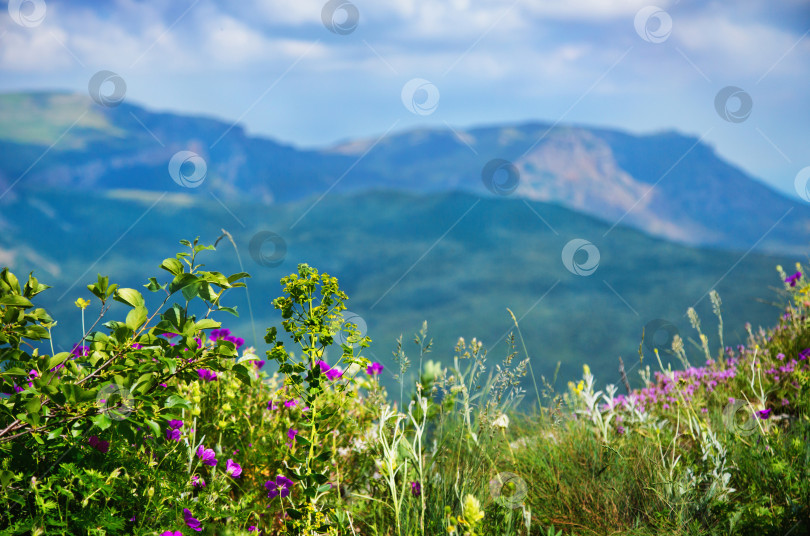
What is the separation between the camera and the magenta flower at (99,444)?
2512 mm

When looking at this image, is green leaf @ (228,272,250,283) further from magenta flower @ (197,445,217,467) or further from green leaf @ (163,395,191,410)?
magenta flower @ (197,445,217,467)

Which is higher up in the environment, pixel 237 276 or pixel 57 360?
pixel 237 276

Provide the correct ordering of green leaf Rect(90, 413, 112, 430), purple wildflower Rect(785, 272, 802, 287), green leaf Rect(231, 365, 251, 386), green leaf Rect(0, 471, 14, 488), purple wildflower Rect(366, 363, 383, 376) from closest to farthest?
green leaf Rect(90, 413, 112, 430) < green leaf Rect(0, 471, 14, 488) < green leaf Rect(231, 365, 251, 386) < purple wildflower Rect(366, 363, 383, 376) < purple wildflower Rect(785, 272, 802, 287)

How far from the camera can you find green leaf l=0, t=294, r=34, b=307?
91.0 inches

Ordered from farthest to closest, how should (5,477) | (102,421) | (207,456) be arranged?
(207,456) → (5,477) → (102,421)

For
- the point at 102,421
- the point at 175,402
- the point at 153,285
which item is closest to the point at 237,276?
the point at 153,285

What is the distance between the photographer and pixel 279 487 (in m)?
2.81

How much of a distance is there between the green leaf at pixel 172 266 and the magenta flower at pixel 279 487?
104 centimetres

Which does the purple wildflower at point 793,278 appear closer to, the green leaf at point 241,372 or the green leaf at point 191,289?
the green leaf at point 241,372

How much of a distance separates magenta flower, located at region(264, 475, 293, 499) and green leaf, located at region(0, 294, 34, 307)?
4.17ft

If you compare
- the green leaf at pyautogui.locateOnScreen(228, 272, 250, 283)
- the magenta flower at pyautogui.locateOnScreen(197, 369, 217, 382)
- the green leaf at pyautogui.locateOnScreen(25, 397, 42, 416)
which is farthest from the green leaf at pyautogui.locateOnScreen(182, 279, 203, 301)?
the magenta flower at pyautogui.locateOnScreen(197, 369, 217, 382)

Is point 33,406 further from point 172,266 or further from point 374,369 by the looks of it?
point 374,369

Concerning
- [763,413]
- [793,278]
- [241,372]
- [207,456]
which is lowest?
[207,456]

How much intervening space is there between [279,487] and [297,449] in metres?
0.32
